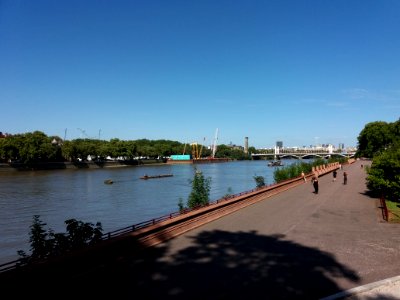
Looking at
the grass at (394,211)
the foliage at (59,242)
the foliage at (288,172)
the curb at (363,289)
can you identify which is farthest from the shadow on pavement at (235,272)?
the foliage at (288,172)

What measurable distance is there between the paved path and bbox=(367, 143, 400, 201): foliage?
7134 mm

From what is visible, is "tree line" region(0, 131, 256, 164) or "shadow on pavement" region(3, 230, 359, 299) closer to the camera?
"shadow on pavement" region(3, 230, 359, 299)

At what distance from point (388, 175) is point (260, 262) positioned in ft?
56.7

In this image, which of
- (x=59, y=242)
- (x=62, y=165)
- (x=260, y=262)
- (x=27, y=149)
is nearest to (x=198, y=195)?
(x=260, y=262)

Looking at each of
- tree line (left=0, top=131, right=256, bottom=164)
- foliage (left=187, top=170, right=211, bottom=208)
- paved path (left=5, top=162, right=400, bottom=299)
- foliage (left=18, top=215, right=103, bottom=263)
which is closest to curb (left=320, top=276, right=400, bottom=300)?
paved path (left=5, top=162, right=400, bottom=299)

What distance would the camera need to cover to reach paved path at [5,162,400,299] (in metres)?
8.01

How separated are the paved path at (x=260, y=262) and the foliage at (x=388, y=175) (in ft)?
23.4

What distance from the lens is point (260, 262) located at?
10.0 meters

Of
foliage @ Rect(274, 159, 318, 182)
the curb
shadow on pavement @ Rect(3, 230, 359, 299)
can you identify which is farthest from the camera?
foliage @ Rect(274, 159, 318, 182)

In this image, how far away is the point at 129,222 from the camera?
2691 centimetres

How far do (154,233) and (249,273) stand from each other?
3979mm

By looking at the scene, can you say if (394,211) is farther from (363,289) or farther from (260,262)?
(363,289)

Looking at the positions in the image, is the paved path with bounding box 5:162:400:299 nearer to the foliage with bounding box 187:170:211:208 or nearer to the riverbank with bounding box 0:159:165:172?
the foliage with bounding box 187:170:211:208

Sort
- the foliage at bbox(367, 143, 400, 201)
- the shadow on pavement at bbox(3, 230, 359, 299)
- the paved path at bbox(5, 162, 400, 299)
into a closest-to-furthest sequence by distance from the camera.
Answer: the shadow on pavement at bbox(3, 230, 359, 299)
the paved path at bbox(5, 162, 400, 299)
the foliage at bbox(367, 143, 400, 201)
